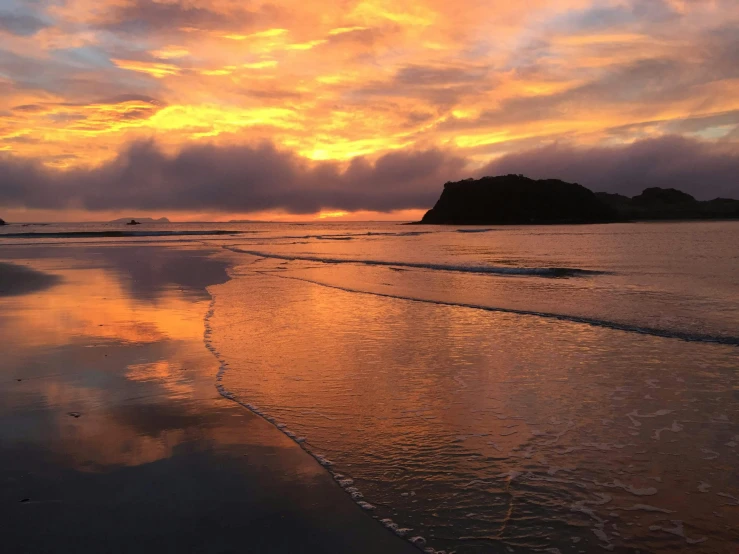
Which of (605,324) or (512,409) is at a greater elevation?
(605,324)

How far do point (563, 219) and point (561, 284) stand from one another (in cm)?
15616

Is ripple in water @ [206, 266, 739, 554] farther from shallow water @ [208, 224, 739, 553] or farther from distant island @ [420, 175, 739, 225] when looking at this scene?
distant island @ [420, 175, 739, 225]

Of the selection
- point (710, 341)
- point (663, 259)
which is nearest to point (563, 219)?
point (663, 259)

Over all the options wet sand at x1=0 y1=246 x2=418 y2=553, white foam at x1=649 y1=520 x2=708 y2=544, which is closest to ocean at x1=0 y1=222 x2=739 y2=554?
white foam at x1=649 y1=520 x2=708 y2=544

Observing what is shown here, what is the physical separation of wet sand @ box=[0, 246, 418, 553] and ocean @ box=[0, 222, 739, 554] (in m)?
0.37

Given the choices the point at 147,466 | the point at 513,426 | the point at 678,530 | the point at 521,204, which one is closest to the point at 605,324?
the point at 513,426

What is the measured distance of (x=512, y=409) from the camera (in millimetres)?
7270

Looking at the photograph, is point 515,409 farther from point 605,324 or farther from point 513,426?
point 605,324

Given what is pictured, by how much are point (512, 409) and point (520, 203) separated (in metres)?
176

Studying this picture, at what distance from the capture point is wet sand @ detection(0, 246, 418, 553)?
423 cm

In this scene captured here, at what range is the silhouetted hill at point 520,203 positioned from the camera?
563 ft

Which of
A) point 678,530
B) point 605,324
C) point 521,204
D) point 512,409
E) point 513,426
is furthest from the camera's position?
point 521,204

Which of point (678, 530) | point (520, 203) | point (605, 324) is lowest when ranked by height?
point (678, 530)

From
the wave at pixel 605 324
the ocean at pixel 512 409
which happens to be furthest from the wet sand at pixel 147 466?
the wave at pixel 605 324
